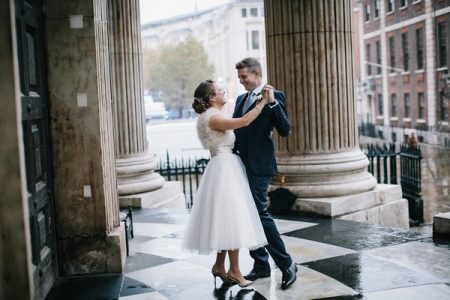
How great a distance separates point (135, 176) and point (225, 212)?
5.25 metres

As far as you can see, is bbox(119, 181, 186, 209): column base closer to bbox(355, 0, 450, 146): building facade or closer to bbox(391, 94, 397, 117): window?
bbox(355, 0, 450, 146): building facade

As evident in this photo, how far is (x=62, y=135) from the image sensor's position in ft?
18.1

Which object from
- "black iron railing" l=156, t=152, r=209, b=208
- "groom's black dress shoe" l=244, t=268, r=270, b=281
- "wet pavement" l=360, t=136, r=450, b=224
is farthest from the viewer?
"wet pavement" l=360, t=136, r=450, b=224

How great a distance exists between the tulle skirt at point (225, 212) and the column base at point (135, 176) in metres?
4.87

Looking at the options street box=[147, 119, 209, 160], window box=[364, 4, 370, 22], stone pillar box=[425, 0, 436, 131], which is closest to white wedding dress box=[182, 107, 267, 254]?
street box=[147, 119, 209, 160]

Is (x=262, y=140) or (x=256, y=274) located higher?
(x=262, y=140)

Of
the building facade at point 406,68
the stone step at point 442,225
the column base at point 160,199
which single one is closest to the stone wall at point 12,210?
the stone step at point 442,225

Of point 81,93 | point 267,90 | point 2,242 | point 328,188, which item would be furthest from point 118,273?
point 328,188

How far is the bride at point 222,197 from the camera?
495 cm

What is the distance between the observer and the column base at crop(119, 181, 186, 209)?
9.82 metres

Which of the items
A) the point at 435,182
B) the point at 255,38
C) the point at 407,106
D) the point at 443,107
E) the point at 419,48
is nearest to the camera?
the point at 435,182

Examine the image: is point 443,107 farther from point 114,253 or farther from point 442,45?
point 114,253

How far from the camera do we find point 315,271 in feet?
18.4

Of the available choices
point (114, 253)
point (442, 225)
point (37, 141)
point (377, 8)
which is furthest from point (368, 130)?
point (37, 141)
